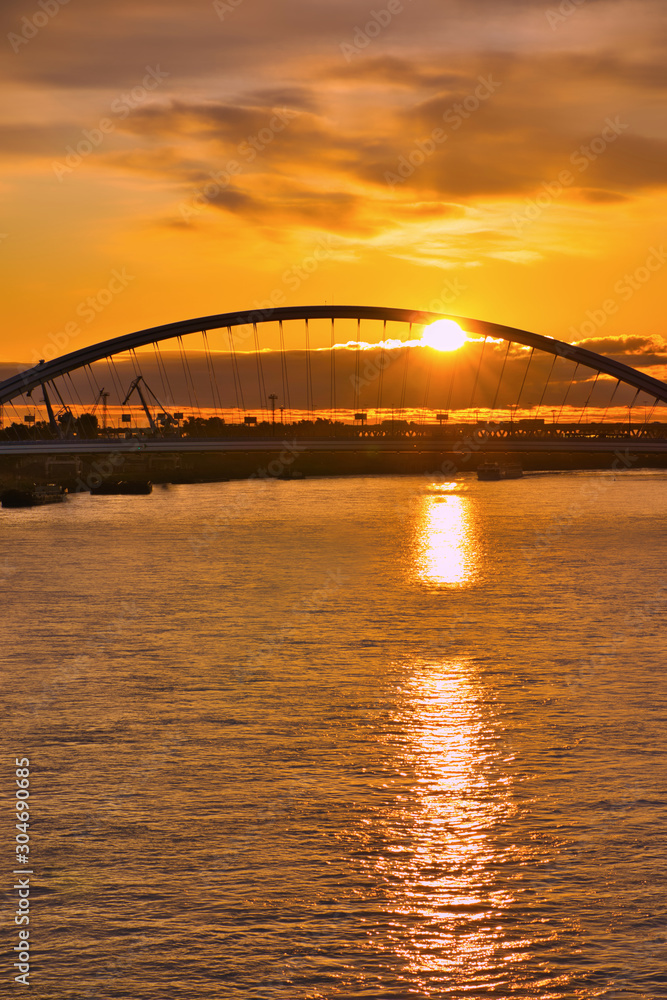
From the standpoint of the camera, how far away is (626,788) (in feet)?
61.4

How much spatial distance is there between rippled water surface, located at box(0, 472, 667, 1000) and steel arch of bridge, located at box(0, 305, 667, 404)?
50.7m

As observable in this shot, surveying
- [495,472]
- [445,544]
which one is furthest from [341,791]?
[495,472]

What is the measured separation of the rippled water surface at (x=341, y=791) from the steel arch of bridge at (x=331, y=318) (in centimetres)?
5072

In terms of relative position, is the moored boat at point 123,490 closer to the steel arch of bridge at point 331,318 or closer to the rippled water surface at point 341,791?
the steel arch of bridge at point 331,318

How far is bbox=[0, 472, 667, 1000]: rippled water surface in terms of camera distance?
1292 centimetres

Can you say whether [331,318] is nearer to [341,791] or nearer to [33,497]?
[33,497]

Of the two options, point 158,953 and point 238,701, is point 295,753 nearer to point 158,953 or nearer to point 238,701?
point 238,701

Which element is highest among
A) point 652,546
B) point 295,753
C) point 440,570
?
point 652,546

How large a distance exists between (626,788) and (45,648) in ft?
62.2

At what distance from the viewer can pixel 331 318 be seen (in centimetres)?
9506

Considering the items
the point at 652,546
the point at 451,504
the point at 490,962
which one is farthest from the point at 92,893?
the point at 451,504

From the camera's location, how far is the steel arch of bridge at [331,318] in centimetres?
9431

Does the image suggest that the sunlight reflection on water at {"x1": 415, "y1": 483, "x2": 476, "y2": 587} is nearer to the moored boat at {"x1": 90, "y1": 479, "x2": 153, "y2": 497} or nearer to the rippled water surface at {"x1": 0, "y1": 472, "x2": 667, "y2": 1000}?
the rippled water surface at {"x1": 0, "y1": 472, "x2": 667, "y2": 1000}

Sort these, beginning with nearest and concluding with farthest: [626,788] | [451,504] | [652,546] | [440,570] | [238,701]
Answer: [626,788] < [238,701] < [440,570] < [652,546] < [451,504]
